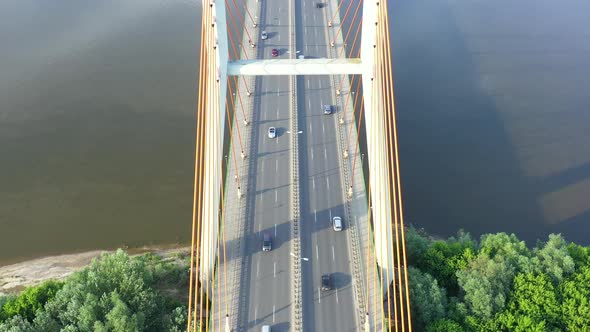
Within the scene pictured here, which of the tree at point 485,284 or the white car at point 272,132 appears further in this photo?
the white car at point 272,132

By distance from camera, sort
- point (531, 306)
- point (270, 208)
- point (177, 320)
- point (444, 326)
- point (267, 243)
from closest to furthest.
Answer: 1. point (444, 326)
2. point (177, 320)
3. point (531, 306)
4. point (267, 243)
5. point (270, 208)

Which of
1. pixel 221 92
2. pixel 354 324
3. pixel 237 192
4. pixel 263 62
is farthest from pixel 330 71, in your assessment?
pixel 354 324

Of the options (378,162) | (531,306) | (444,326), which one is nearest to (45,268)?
(378,162)

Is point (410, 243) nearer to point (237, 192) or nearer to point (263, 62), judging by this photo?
point (237, 192)

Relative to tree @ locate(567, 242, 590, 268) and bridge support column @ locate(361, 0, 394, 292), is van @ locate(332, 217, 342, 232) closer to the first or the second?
bridge support column @ locate(361, 0, 394, 292)

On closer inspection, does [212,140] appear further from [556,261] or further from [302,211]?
[556,261]

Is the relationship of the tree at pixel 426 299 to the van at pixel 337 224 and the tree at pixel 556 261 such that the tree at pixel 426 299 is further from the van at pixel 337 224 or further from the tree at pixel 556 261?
the tree at pixel 556 261

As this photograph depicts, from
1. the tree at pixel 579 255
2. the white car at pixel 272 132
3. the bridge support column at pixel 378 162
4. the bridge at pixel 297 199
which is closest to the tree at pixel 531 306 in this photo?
the tree at pixel 579 255
